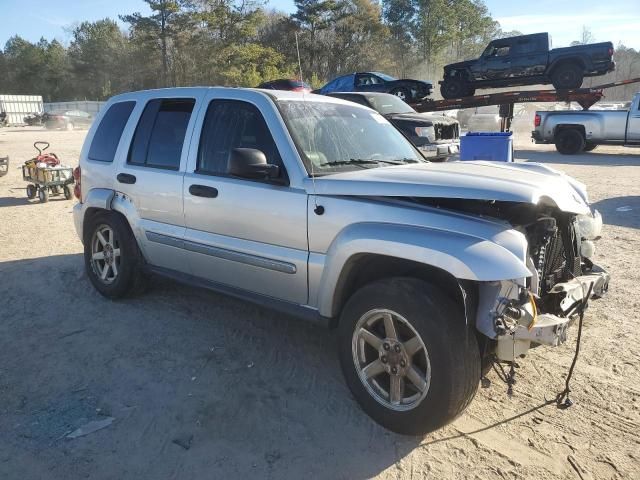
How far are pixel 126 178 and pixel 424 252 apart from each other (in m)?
3.04

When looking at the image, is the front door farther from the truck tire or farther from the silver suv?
the truck tire

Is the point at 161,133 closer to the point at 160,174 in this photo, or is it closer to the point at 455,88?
the point at 160,174

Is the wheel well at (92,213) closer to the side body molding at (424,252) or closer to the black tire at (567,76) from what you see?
the side body molding at (424,252)

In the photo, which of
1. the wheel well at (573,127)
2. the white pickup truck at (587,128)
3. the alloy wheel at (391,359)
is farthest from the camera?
the wheel well at (573,127)

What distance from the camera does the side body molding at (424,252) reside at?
8.32 feet

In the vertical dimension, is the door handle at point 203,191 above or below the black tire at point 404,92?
below

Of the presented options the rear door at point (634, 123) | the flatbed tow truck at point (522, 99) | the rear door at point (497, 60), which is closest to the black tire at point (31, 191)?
the flatbed tow truck at point (522, 99)

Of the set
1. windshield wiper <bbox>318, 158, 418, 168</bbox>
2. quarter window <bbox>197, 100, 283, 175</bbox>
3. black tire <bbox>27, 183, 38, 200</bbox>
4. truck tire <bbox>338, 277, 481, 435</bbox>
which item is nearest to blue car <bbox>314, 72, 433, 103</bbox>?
black tire <bbox>27, 183, 38, 200</bbox>

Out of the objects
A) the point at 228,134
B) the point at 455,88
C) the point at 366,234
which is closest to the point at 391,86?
the point at 455,88

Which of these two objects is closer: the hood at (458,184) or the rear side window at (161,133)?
the hood at (458,184)

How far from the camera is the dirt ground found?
107 inches

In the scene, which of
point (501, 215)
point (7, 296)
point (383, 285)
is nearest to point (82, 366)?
point (7, 296)

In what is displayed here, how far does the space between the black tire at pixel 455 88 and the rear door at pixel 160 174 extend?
1614 cm

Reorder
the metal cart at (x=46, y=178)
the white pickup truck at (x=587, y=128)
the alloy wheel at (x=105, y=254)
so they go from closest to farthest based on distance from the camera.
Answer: the alloy wheel at (x=105, y=254)
the metal cart at (x=46, y=178)
the white pickup truck at (x=587, y=128)
